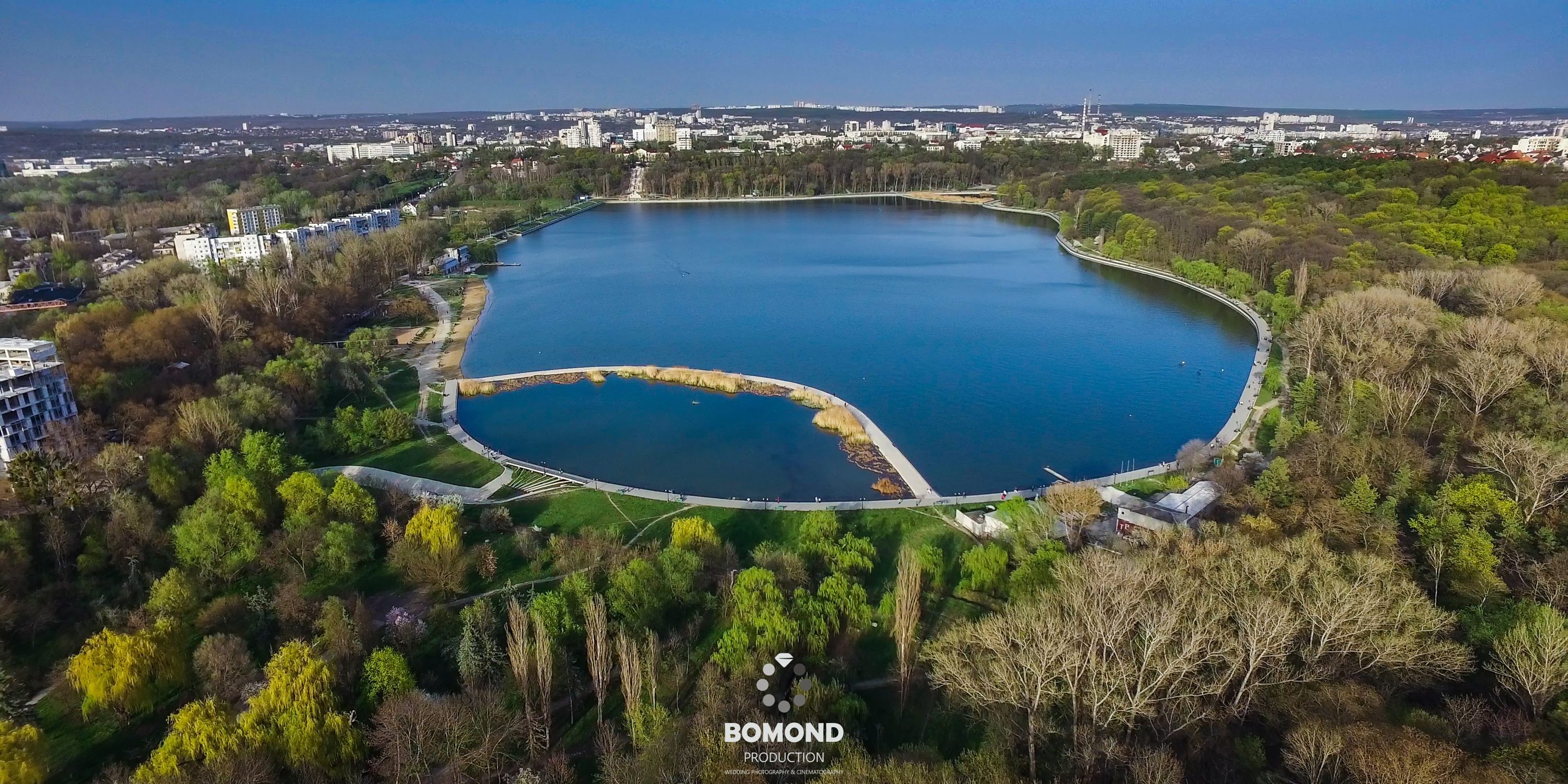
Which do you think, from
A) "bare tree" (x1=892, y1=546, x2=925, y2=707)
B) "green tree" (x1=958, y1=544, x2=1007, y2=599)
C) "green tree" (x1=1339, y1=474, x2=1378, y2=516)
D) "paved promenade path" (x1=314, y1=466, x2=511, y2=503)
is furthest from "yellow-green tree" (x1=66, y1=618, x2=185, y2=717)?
"green tree" (x1=1339, y1=474, x2=1378, y2=516)

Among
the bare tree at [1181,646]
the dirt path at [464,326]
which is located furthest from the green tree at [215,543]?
the dirt path at [464,326]

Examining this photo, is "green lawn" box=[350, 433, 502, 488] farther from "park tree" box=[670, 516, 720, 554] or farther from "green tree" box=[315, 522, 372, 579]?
"park tree" box=[670, 516, 720, 554]

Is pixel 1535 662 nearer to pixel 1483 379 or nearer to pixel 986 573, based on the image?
pixel 986 573

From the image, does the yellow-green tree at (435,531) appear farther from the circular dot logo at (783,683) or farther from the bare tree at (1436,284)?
the bare tree at (1436,284)

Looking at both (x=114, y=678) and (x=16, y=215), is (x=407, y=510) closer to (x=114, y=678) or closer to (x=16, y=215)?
(x=114, y=678)

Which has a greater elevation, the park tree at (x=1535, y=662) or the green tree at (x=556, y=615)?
the park tree at (x=1535, y=662)

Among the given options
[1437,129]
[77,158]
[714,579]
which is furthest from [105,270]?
[1437,129]

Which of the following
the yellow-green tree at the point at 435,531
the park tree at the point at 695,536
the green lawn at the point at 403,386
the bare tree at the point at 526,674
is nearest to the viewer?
the bare tree at the point at 526,674
